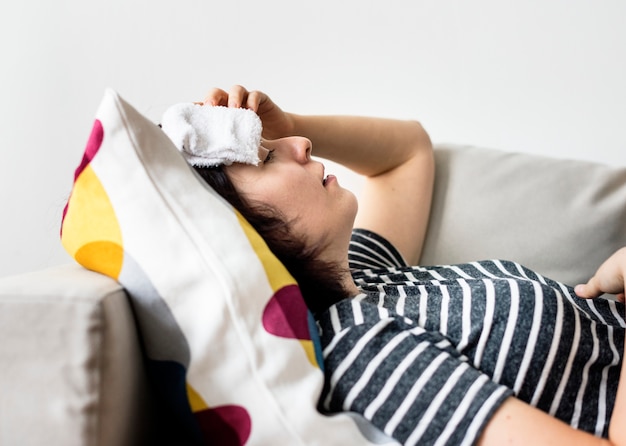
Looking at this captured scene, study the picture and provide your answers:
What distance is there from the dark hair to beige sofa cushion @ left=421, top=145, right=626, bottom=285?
40 cm

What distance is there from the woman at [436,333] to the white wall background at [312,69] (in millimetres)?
459

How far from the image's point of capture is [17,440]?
1.52 ft

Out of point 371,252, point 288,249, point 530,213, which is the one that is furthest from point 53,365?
point 530,213

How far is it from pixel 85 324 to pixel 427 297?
0.42 m

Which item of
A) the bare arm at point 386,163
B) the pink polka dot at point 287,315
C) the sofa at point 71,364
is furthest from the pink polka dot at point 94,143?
the bare arm at point 386,163

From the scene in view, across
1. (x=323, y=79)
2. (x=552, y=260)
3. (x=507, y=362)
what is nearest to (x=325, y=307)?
(x=507, y=362)

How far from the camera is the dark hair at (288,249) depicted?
708 mm

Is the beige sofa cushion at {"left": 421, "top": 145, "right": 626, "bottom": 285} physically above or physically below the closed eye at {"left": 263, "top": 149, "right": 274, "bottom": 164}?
below

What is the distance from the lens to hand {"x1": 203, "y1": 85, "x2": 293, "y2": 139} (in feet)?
2.75

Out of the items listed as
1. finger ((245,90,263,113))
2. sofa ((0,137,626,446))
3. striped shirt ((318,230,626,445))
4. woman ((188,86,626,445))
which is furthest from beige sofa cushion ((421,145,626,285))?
sofa ((0,137,626,446))

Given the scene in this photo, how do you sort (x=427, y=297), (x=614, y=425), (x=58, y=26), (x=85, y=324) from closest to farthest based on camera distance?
(x=85, y=324)
(x=614, y=425)
(x=427, y=297)
(x=58, y=26)

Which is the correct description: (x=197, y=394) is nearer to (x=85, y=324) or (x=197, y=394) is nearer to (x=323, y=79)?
(x=85, y=324)

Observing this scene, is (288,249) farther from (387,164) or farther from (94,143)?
(387,164)

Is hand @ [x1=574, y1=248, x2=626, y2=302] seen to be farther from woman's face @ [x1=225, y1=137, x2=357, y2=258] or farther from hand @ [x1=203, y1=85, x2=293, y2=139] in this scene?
hand @ [x1=203, y1=85, x2=293, y2=139]
